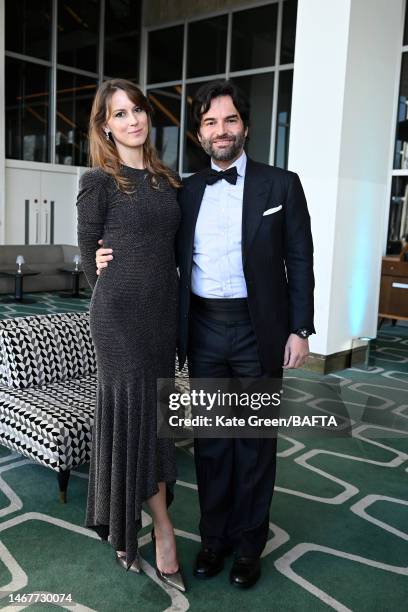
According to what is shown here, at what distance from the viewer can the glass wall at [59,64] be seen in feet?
42.0

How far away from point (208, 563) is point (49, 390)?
154cm

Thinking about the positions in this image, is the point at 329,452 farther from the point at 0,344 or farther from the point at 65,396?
the point at 0,344

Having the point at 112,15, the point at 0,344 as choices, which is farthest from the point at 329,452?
the point at 112,15

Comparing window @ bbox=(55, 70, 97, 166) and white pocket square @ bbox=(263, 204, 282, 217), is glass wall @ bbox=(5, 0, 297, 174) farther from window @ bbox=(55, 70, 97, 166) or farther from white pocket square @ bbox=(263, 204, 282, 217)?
white pocket square @ bbox=(263, 204, 282, 217)

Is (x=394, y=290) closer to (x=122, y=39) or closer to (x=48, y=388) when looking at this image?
(x=48, y=388)

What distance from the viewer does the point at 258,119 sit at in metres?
12.7

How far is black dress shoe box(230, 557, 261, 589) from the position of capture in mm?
2412

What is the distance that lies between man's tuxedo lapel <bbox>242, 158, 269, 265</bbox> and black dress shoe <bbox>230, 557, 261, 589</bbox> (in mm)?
1221

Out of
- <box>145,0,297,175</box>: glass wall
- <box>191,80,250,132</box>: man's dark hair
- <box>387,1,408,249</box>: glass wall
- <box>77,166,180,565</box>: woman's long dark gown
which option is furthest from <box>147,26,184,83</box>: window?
<box>77,166,180,565</box>: woman's long dark gown

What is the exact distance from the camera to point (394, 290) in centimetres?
873

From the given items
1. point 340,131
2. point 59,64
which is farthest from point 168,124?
point 340,131

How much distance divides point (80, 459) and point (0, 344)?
0.91 meters

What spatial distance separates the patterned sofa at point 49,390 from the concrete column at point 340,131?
2768mm

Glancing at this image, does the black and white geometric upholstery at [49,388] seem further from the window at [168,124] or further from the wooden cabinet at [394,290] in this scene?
the window at [168,124]
